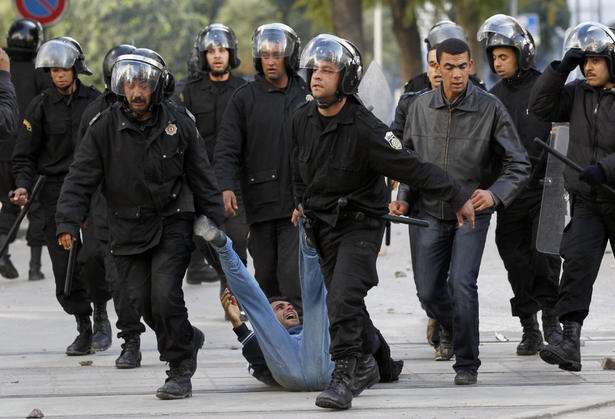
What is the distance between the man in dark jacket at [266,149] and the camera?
9648mm

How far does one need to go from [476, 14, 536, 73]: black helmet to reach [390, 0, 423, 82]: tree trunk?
18068 millimetres

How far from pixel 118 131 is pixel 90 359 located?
2109 millimetres

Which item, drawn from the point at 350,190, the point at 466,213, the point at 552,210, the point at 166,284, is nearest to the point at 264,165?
the point at 552,210

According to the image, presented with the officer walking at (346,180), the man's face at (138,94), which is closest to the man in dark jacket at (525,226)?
the officer walking at (346,180)

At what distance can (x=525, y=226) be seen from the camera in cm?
950

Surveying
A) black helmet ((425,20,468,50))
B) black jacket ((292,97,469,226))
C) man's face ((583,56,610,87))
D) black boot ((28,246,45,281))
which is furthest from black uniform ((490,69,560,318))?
black boot ((28,246,45,281))

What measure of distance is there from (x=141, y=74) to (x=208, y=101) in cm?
342

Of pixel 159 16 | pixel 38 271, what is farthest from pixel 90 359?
pixel 159 16

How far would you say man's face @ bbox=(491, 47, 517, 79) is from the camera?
952 centimetres

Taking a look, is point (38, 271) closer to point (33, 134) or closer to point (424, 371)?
point (33, 134)

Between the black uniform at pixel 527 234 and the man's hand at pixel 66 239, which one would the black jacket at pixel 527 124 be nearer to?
the black uniform at pixel 527 234

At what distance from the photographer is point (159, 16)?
50.8 meters

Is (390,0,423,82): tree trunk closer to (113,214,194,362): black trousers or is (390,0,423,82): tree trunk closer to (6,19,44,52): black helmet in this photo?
(6,19,44,52): black helmet

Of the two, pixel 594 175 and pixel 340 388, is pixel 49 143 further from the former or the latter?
pixel 594 175
